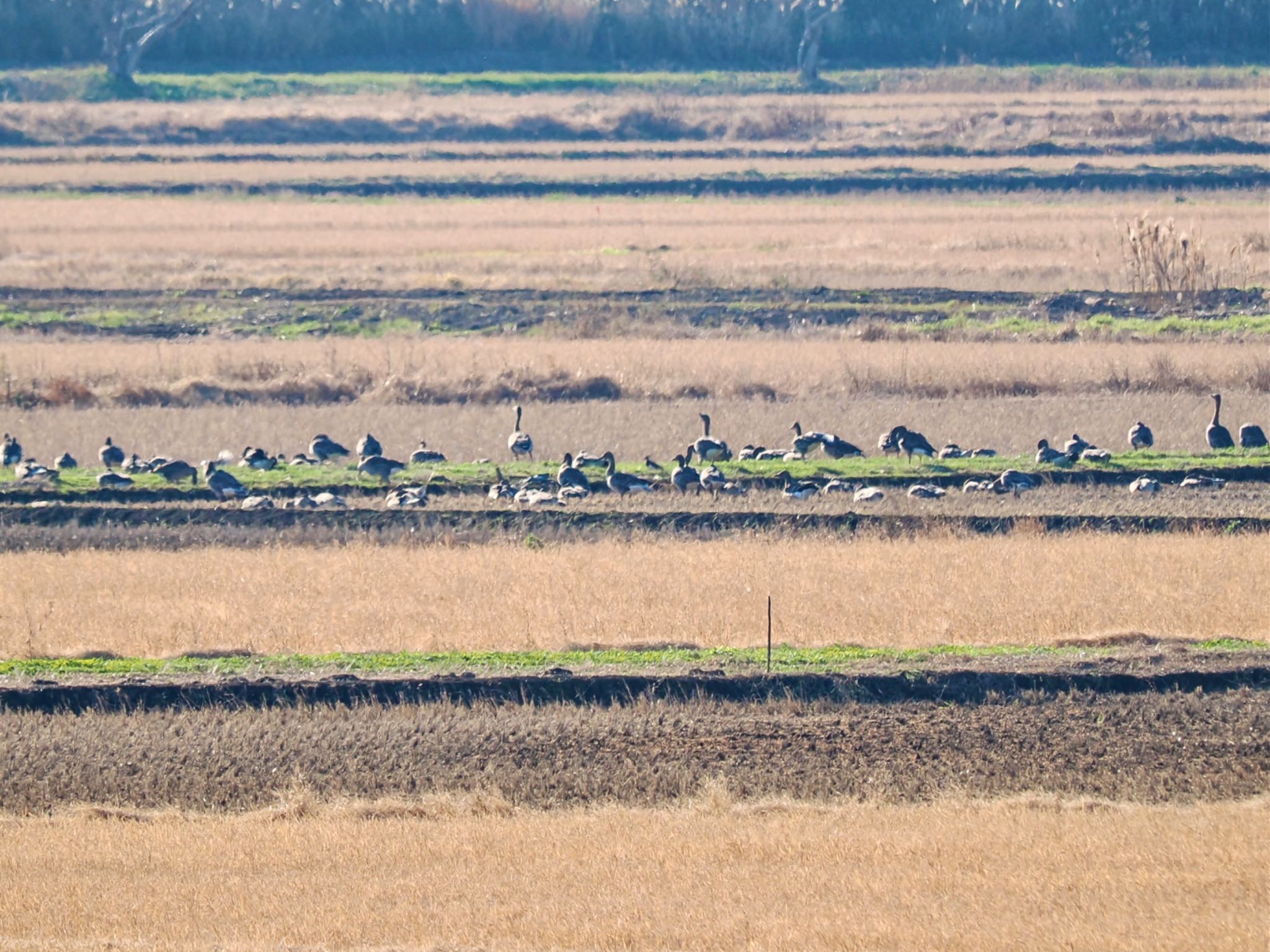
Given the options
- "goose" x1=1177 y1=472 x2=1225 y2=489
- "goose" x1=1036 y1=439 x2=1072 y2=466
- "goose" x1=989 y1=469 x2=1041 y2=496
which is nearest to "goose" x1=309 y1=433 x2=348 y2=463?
"goose" x1=989 y1=469 x2=1041 y2=496

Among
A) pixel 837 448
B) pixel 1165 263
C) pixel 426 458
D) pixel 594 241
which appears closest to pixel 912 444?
pixel 837 448

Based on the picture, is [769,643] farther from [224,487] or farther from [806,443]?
[224,487]

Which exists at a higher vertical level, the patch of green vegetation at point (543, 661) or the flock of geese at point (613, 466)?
the patch of green vegetation at point (543, 661)

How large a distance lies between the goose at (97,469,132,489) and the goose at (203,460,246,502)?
3.80 feet

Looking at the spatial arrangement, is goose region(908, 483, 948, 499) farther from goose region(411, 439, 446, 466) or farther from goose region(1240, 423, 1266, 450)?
goose region(411, 439, 446, 466)

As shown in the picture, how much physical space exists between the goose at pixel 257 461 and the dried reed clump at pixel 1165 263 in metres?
18.3

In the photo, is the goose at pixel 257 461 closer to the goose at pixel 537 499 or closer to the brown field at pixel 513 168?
the goose at pixel 537 499

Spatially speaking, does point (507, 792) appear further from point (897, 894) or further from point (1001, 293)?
point (1001, 293)

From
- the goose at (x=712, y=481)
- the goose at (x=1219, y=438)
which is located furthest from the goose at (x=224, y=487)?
the goose at (x=1219, y=438)

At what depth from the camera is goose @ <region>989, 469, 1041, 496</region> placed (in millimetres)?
19906

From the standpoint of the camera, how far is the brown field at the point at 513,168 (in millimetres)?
50500

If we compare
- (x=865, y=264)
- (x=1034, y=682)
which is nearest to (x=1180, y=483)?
(x=1034, y=682)

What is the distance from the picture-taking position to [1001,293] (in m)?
32.6

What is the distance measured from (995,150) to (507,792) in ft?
151
